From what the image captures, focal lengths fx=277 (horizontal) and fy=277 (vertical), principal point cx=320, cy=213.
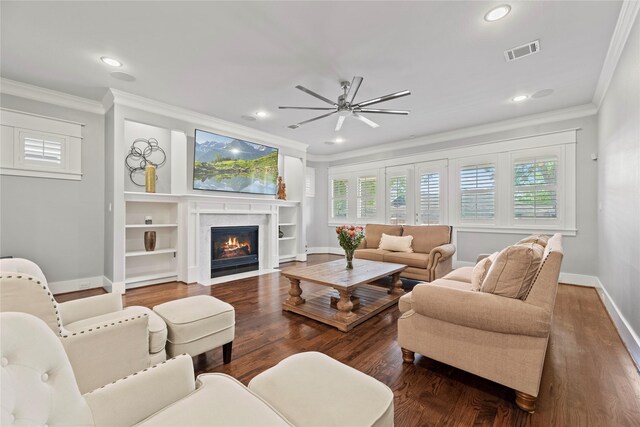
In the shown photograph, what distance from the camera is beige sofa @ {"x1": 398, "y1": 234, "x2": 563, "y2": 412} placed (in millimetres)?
1565

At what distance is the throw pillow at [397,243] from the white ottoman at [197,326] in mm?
3346

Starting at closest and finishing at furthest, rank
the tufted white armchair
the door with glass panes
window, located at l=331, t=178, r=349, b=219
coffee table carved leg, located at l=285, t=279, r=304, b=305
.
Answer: the tufted white armchair → coffee table carved leg, located at l=285, t=279, r=304, b=305 → the door with glass panes → window, located at l=331, t=178, r=349, b=219

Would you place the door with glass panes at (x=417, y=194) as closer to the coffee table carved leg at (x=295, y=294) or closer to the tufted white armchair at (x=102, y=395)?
the coffee table carved leg at (x=295, y=294)

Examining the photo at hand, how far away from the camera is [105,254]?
4.25 m

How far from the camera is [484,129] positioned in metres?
5.24

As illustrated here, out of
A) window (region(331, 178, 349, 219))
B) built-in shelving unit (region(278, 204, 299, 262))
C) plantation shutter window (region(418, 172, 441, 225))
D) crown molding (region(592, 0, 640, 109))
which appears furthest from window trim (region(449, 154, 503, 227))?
built-in shelving unit (region(278, 204, 299, 262))

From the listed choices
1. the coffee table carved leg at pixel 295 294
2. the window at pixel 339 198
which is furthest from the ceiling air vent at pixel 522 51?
the window at pixel 339 198

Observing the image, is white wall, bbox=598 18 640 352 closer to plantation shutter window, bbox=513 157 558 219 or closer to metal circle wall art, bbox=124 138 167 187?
plantation shutter window, bbox=513 157 558 219

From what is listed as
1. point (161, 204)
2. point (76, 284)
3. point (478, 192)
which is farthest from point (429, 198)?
point (76, 284)

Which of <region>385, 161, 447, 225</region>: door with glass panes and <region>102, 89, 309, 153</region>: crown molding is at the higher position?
<region>102, 89, 309, 153</region>: crown molding

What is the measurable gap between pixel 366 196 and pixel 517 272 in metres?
5.49

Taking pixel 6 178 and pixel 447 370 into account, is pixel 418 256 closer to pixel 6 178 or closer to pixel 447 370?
pixel 447 370

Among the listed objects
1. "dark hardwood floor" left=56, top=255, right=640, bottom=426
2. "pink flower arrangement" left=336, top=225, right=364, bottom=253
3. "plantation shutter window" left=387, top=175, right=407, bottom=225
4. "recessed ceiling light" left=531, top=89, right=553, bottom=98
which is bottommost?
"dark hardwood floor" left=56, top=255, right=640, bottom=426

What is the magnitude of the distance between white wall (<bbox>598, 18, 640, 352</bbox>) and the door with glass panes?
8.04 feet
